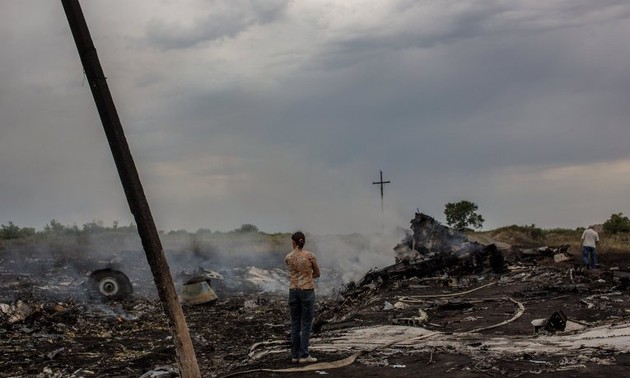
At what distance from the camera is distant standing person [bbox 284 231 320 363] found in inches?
373

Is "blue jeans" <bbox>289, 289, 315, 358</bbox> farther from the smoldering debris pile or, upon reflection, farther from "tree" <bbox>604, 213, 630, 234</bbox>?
"tree" <bbox>604, 213, 630, 234</bbox>

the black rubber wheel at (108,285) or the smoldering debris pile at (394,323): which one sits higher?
the black rubber wheel at (108,285)

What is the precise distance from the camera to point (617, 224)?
4500 centimetres

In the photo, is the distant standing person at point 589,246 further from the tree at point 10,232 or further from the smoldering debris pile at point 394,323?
the tree at point 10,232

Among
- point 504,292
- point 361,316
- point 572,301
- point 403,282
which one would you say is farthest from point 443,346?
point 403,282

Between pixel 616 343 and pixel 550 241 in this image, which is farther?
pixel 550 241

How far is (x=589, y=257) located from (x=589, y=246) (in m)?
1.01

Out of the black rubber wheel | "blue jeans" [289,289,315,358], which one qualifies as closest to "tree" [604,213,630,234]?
the black rubber wheel

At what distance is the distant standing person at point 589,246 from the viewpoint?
22.0 meters

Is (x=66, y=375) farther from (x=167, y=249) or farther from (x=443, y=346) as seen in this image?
(x=167, y=249)

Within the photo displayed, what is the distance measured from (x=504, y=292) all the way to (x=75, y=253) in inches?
1044

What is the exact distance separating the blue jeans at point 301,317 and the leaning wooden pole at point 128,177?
1.58 metres

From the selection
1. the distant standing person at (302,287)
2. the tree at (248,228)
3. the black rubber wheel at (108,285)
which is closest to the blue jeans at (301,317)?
the distant standing person at (302,287)

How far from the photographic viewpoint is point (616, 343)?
32.6 feet
